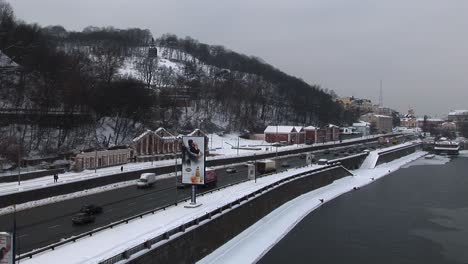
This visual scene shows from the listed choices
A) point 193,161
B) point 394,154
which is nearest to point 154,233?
point 193,161

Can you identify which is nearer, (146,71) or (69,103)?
(69,103)

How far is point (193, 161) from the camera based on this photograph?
38.9 metres

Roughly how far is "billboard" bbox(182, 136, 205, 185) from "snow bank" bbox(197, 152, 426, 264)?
5.50 meters

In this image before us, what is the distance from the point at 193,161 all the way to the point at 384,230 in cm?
1852

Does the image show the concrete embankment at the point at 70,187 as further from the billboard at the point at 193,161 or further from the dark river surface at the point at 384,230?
the dark river surface at the point at 384,230

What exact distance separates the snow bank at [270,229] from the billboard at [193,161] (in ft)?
18.0

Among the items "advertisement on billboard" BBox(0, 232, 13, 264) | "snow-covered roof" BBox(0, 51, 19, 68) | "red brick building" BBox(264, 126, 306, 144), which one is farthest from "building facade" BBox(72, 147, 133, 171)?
"red brick building" BBox(264, 126, 306, 144)

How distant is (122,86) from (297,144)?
53881 mm

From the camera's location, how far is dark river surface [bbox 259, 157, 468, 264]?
36094 millimetres

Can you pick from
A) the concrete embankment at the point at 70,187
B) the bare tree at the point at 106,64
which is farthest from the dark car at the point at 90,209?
the bare tree at the point at 106,64

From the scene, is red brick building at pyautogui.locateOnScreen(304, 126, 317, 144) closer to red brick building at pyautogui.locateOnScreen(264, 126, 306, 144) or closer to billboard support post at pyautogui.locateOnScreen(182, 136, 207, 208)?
red brick building at pyautogui.locateOnScreen(264, 126, 306, 144)

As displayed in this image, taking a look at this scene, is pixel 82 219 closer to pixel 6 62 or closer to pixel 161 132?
pixel 161 132

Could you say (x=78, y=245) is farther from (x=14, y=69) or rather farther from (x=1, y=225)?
(x=14, y=69)

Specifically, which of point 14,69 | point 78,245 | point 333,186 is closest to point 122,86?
point 14,69
